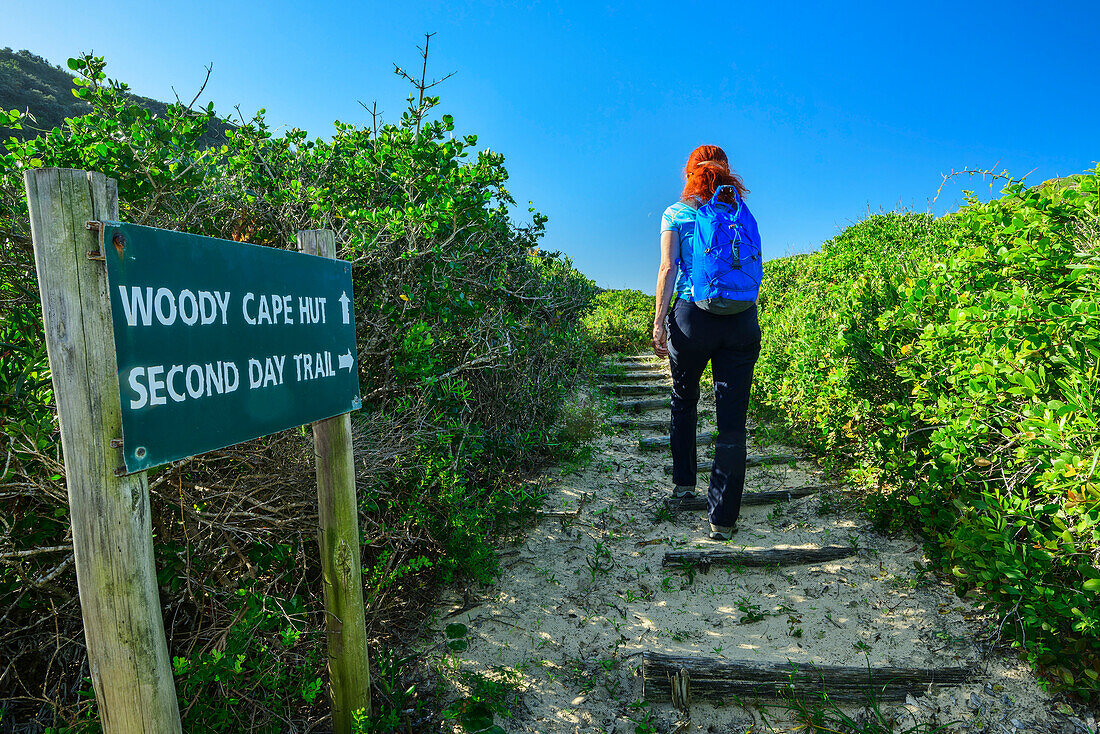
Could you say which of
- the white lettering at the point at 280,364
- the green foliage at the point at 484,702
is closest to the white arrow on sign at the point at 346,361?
the white lettering at the point at 280,364

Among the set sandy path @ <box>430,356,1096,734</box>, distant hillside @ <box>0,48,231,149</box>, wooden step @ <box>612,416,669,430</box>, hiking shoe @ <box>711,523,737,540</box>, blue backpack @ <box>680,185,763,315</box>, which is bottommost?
sandy path @ <box>430,356,1096,734</box>

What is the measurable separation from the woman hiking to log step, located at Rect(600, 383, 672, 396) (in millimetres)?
4151

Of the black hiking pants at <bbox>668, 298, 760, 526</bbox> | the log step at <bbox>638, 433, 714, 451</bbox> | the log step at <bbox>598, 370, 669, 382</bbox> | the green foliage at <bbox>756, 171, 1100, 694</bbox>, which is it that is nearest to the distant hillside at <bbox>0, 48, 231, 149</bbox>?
the log step at <bbox>598, 370, 669, 382</bbox>

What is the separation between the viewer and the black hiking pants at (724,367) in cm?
361

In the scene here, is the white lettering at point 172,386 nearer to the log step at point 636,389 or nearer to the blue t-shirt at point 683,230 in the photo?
the blue t-shirt at point 683,230

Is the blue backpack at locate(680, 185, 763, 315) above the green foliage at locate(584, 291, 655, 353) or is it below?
above

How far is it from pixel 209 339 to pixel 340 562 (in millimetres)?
1072

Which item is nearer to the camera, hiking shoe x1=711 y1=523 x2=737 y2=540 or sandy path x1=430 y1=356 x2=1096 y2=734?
sandy path x1=430 y1=356 x2=1096 y2=734

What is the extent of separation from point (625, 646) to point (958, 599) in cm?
187

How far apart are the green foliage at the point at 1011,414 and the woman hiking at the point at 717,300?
3.17 ft

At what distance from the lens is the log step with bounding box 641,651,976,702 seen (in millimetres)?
2465

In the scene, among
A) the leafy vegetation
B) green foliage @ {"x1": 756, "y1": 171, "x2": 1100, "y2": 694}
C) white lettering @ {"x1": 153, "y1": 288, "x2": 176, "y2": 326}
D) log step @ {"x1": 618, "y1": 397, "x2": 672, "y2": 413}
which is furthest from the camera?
log step @ {"x1": 618, "y1": 397, "x2": 672, "y2": 413}

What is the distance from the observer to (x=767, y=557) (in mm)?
3547

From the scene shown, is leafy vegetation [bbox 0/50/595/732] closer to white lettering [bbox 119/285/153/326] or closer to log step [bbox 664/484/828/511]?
white lettering [bbox 119/285/153/326]
